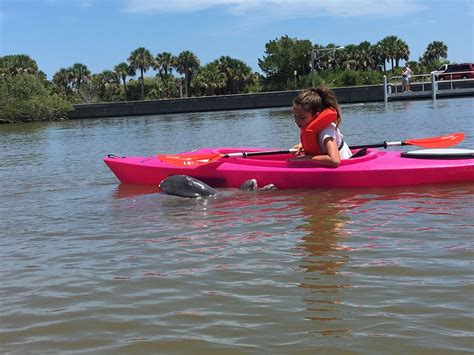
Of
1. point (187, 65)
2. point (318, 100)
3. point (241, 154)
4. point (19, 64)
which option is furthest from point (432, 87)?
point (19, 64)

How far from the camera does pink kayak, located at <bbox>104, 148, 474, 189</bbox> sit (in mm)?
6684

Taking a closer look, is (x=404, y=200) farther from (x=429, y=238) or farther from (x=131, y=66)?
(x=131, y=66)

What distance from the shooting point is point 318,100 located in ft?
21.4

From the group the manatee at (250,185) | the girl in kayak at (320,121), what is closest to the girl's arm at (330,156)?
the girl in kayak at (320,121)

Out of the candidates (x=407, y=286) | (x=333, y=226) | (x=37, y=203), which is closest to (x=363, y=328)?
(x=407, y=286)

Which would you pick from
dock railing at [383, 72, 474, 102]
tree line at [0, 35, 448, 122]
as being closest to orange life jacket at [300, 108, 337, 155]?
dock railing at [383, 72, 474, 102]

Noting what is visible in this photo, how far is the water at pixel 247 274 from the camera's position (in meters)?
2.90

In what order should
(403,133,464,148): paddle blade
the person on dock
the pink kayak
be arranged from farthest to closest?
the person on dock < (403,133,464,148): paddle blade < the pink kayak

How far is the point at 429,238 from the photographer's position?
4.41 meters

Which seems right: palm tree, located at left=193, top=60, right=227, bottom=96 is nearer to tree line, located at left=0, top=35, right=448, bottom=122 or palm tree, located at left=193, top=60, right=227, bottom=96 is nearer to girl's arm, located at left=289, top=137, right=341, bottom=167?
tree line, located at left=0, top=35, right=448, bottom=122

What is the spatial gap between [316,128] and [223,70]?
187 ft

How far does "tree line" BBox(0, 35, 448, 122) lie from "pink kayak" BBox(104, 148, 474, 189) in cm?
5050

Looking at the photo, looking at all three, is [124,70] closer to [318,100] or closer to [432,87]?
[432,87]

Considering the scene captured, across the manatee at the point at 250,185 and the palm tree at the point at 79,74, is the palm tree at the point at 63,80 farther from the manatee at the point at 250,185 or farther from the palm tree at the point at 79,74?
the manatee at the point at 250,185
